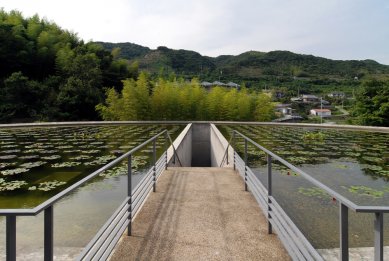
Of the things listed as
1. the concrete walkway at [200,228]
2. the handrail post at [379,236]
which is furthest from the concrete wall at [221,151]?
the handrail post at [379,236]

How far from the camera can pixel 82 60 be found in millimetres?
27078

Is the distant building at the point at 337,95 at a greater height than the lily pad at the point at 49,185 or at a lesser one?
greater

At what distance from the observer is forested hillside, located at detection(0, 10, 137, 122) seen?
78.4 ft

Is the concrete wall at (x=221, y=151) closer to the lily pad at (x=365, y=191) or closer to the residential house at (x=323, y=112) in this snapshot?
the lily pad at (x=365, y=191)

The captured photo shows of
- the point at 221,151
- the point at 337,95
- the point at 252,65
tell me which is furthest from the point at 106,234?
the point at 252,65

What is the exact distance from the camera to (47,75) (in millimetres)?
30578

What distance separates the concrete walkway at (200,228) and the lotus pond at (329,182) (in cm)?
74

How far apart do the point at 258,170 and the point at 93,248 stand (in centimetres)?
537

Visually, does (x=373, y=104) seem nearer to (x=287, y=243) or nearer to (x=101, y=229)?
(x=287, y=243)

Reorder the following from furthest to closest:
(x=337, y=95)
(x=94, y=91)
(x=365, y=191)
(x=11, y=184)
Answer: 1. (x=337, y=95)
2. (x=94, y=91)
3. (x=11, y=184)
4. (x=365, y=191)

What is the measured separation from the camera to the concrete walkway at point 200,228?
2.60 m

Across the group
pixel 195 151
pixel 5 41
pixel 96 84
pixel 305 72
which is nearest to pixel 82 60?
pixel 96 84

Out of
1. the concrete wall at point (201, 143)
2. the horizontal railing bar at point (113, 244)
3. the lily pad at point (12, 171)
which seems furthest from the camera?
the concrete wall at point (201, 143)

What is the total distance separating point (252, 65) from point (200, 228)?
103 metres
